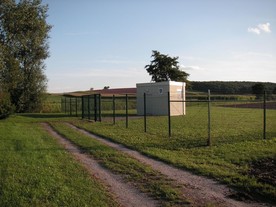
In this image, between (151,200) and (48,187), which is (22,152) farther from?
(151,200)

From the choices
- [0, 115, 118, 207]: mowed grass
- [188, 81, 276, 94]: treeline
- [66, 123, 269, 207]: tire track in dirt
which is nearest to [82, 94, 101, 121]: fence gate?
[0, 115, 118, 207]: mowed grass

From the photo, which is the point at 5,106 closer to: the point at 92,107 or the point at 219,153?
the point at 92,107

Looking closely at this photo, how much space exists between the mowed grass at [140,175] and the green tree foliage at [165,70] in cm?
5615

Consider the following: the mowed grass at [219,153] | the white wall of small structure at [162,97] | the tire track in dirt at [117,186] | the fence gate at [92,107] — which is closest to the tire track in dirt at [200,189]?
the mowed grass at [219,153]

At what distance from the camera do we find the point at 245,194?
19.8ft

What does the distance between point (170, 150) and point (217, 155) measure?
1.61 m

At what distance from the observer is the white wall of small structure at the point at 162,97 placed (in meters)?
30.5

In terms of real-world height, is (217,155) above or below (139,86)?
below

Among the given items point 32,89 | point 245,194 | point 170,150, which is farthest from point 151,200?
point 32,89

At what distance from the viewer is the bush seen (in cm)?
2481

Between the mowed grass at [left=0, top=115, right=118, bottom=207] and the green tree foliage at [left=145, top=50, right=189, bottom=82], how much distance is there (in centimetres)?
5734

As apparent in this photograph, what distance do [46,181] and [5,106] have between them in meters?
20.0

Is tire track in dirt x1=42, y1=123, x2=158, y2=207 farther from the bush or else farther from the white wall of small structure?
the white wall of small structure

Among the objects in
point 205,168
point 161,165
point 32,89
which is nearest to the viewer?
point 205,168
